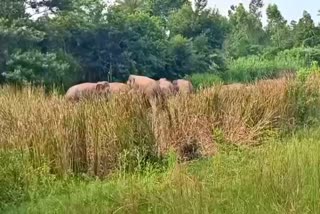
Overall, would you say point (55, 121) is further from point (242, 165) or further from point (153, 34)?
point (153, 34)

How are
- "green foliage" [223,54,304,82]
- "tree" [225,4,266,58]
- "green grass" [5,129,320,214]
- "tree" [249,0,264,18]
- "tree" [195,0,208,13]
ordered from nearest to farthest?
1. "green grass" [5,129,320,214]
2. "green foliage" [223,54,304,82]
3. "tree" [195,0,208,13]
4. "tree" [225,4,266,58]
5. "tree" [249,0,264,18]

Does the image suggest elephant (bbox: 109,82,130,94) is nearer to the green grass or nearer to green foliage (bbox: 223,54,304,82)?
the green grass

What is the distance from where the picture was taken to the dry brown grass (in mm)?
5715

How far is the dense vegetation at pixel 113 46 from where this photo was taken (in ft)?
43.6

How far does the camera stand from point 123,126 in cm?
609

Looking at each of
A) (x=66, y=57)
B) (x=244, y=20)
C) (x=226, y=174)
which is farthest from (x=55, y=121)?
(x=244, y=20)

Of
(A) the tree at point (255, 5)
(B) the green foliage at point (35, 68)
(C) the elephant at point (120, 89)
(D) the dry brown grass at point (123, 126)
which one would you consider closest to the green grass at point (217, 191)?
(D) the dry brown grass at point (123, 126)

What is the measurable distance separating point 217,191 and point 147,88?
4637 millimetres

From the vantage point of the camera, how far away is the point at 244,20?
31.8m

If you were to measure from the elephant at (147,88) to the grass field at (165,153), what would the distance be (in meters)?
0.20

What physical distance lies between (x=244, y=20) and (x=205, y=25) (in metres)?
9.51

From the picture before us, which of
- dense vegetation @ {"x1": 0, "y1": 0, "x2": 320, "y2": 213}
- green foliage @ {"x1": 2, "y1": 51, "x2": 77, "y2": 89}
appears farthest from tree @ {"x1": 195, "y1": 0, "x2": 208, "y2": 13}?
green foliage @ {"x1": 2, "y1": 51, "x2": 77, "y2": 89}

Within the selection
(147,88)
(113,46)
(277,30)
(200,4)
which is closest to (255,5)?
(277,30)

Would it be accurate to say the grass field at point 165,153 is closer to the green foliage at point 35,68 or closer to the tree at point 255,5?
the green foliage at point 35,68
